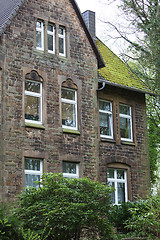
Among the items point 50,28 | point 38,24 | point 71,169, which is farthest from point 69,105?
point 38,24

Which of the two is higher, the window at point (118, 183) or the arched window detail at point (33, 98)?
the arched window detail at point (33, 98)

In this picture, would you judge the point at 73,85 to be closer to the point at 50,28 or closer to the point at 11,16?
the point at 50,28

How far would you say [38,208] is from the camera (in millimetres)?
12383

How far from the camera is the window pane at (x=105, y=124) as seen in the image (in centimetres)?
2019

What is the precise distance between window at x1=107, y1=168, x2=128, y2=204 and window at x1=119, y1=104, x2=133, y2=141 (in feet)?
5.81

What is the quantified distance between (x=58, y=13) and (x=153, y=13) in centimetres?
414

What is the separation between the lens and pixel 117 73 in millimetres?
21953

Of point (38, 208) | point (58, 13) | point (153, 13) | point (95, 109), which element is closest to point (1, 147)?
point (38, 208)

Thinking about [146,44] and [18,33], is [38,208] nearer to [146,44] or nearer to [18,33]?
[18,33]

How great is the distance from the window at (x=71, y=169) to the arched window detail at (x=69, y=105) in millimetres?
1560

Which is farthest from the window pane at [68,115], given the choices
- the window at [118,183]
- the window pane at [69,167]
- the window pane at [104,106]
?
the window at [118,183]

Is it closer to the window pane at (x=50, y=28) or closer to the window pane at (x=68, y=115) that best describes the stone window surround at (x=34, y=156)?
the window pane at (x=68, y=115)

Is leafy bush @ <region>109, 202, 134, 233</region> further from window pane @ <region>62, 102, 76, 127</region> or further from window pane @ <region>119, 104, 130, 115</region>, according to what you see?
window pane @ <region>119, 104, 130, 115</region>

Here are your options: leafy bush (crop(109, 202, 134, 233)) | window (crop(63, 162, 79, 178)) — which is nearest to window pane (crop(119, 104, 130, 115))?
window (crop(63, 162, 79, 178))
